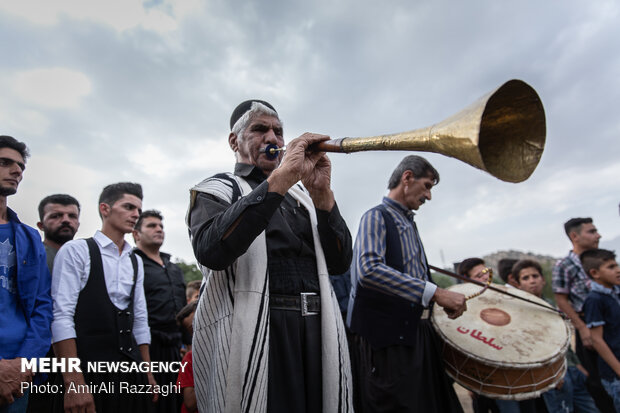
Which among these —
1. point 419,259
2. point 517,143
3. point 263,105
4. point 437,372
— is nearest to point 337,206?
point 263,105

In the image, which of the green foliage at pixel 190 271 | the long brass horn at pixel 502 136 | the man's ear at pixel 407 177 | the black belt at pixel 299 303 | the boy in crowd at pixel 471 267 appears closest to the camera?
the long brass horn at pixel 502 136

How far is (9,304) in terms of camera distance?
2.38m

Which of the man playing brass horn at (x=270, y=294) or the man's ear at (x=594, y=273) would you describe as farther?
the man's ear at (x=594, y=273)

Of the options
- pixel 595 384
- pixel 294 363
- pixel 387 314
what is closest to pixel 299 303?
pixel 294 363

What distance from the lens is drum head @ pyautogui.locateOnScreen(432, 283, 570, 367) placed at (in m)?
2.86

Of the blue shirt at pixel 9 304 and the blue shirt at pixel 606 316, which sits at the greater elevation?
the blue shirt at pixel 9 304

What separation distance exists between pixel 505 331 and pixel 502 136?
6.74 ft

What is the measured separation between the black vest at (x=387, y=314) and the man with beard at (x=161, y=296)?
2.12 metres

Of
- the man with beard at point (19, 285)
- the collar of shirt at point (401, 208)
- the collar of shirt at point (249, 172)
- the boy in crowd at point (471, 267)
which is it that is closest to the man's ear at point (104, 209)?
the man with beard at point (19, 285)

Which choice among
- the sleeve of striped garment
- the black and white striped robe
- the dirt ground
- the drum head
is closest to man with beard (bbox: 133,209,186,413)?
the sleeve of striped garment

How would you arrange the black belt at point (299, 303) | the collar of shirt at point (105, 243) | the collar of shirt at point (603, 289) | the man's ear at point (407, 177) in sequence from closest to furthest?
the black belt at point (299, 303)
the collar of shirt at point (105, 243)
the man's ear at point (407, 177)
the collar of shirt at point (603, 289)

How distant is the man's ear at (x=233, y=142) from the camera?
7.43 ft

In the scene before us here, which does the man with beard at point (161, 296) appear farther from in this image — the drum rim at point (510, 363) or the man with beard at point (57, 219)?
the drum rim at point (510, 363)

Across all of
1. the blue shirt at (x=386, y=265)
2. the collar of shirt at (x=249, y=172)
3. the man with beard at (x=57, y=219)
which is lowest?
the blue shirt at (x=386, y=265)
